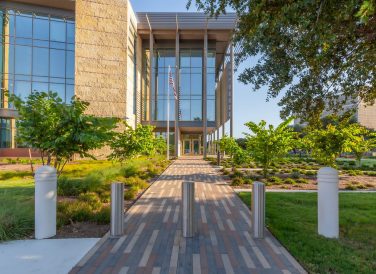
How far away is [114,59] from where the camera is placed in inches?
1164

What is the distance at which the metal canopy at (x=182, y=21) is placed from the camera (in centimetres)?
3356

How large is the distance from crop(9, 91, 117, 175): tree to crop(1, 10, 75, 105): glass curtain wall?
28.3 m

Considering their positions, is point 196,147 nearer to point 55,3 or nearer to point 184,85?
point 184,85

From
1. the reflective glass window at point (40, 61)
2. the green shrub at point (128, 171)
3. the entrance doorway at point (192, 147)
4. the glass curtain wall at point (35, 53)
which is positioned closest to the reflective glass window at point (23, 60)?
the glass curtain wall at point (35, 53)

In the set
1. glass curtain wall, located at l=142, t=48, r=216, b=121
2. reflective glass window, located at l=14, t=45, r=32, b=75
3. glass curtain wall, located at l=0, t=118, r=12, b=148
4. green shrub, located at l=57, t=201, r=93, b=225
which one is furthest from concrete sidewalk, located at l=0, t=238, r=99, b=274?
reflective glass window, located at l=14, t=45, r=32, b=75

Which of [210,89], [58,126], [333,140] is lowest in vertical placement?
[333,140]

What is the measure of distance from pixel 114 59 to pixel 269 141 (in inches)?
896

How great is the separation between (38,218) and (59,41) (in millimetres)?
34035

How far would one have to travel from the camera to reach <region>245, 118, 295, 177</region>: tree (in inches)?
505

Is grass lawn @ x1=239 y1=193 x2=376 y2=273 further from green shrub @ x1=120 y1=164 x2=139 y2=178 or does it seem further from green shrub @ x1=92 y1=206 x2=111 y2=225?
green shrub @ x1=120 y1=164 x2=139 y2=178

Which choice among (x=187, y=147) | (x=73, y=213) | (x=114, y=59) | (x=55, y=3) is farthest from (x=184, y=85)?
(x=73, y=213)

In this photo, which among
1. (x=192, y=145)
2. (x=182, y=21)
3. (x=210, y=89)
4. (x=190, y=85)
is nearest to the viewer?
(x=182, y=21)

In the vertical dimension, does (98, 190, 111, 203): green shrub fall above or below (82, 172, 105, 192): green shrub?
below

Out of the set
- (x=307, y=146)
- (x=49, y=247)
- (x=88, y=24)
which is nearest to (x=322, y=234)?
(x=49, y=247)
